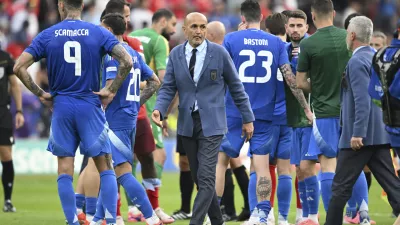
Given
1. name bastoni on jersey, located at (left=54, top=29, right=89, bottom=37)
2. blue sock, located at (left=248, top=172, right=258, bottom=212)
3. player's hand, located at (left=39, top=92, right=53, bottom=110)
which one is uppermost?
name bastoni on jersey, located at (left=54, top=29, right=89, bottom=37)

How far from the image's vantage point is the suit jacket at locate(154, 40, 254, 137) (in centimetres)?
1015

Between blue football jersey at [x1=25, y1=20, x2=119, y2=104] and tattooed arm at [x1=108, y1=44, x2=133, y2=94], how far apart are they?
0.08 metres

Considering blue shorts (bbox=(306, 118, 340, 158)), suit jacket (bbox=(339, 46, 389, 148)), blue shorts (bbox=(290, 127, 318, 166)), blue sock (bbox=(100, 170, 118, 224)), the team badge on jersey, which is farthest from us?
blue shorts (bbox=(290, 127, 318, 166))

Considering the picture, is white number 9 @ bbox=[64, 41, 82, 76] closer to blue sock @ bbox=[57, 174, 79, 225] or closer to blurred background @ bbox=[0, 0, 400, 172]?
blue sock @ bbox=[57, 174, 79, 225]

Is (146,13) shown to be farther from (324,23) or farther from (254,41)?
(324,23)

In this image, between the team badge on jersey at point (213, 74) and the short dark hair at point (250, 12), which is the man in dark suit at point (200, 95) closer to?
the team badge on jersey at point (213, 74)

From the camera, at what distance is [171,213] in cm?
1433

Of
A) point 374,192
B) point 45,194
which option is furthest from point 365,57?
point 45,194

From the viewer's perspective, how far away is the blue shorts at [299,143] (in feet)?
38.0

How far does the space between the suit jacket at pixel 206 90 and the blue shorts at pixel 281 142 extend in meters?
1.62

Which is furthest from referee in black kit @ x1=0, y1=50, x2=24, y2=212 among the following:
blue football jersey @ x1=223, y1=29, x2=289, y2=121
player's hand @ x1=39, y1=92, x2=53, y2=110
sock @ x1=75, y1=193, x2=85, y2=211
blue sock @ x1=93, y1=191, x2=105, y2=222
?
player's hand @ x1=39, y1=92, x2=53, y2=110

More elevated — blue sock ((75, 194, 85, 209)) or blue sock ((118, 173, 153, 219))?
blue sock ((118, 173, 153, 219))

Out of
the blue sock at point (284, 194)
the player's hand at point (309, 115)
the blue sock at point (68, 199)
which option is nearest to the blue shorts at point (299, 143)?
the blue sock at point (284, 194)

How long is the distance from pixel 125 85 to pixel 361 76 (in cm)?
307
